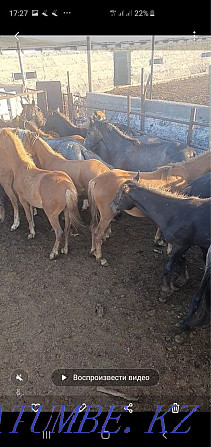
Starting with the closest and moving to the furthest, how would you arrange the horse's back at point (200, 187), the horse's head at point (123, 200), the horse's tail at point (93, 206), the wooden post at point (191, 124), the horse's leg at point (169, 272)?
the horse's leg at point (169, 272) < the horse's head at point (123, 200) < the horse's back at point (200, 187) < the horse's tail at point (93, 206) < the wooden post at point (191, 124)

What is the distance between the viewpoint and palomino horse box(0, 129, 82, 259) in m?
4.79

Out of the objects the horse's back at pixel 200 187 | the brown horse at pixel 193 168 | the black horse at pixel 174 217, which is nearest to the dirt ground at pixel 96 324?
the black horse at pixel 174 217

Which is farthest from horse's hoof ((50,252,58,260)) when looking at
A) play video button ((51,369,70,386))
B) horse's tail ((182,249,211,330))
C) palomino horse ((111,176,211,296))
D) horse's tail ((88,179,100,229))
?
horse's tail ((182,249,211,330))

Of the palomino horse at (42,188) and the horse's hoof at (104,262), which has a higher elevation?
the palomino horse at (42,188)

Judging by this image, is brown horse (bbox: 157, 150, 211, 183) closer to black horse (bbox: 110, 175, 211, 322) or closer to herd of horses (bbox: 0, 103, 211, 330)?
herd of horses (bbox: 0, 103, 211, 330)

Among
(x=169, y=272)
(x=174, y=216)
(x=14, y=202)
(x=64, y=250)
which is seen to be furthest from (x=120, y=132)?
(x=169, y=272)

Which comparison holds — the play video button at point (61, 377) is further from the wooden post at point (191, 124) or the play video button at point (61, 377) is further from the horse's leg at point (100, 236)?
the wooden post at point (191, 124)

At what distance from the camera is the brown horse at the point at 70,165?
556cm

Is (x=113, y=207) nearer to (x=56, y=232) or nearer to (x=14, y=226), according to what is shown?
(x=56, y=232)

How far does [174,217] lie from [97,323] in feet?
5.33

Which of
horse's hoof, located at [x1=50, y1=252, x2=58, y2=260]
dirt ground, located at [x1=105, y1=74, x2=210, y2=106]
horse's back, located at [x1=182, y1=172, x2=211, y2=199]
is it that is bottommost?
horse's hoof, located at [x1=50, y1=252, x2=58, y2=260]

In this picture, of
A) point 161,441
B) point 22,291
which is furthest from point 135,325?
point 22,291

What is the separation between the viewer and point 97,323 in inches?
154

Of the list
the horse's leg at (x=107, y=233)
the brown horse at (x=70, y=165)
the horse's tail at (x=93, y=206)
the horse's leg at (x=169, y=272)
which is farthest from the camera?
the brown horse at (x=70, y=165)
